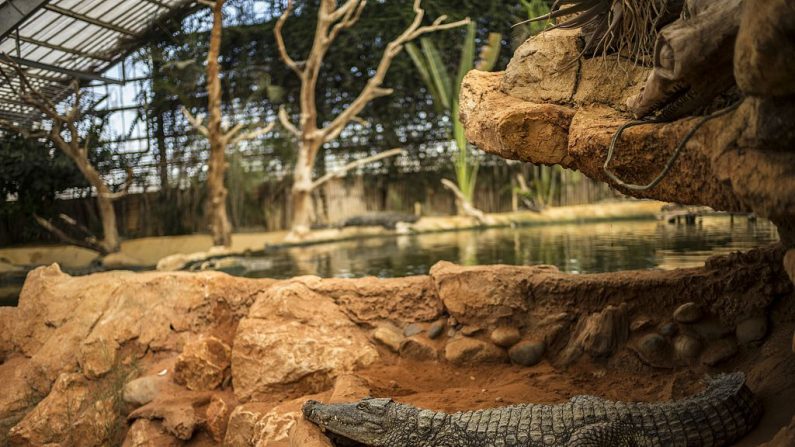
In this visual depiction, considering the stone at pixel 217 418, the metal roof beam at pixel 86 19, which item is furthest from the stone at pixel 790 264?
the metal roof beam at pixel 86 19

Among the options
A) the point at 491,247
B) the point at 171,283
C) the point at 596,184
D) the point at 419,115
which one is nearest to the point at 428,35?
the point at 419,115

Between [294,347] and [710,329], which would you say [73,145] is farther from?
[710,329]

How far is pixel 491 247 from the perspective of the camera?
611cm

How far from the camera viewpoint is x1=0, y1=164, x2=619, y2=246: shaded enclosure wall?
7.77m

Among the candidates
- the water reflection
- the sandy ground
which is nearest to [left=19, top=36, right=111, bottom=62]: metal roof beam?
the sandy ground

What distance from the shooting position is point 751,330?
8.96 ft

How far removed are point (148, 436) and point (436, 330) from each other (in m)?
1.67

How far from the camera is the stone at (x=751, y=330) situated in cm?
270

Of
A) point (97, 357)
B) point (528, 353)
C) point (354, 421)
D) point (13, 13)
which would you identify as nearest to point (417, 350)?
point (528, 353)

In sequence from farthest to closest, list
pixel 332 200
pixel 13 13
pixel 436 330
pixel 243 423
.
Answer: pixel 332 200 → pixel 13 13 → pixel 436 330 → pixel 243 423

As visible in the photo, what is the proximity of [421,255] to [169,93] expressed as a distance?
4.65 meters

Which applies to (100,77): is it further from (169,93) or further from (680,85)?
(680,85)

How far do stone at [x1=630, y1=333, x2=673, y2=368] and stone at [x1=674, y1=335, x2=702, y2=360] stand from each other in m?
→ 0.05

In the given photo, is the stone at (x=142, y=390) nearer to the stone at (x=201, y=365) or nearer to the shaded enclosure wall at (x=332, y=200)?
the stone at (x=201, y=365)
